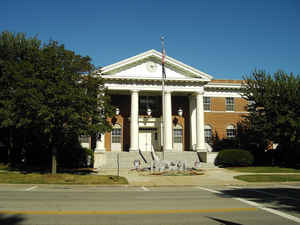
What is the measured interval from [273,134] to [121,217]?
21.0 meters

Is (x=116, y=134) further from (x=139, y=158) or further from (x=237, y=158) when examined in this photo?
(x=237, y=158)

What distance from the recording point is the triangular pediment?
2919 cm

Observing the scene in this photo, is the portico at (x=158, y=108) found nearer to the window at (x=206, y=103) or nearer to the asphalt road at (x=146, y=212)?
the window at (x=206, y=103)

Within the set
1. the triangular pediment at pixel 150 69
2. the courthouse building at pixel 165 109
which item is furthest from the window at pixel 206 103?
the triangular pediment at pixel 150 69

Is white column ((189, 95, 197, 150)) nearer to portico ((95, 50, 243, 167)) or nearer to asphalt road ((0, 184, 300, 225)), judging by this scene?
portico ((95, 50, 243, 167))

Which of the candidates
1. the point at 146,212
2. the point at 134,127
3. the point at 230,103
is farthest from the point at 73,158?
the point at 230,103

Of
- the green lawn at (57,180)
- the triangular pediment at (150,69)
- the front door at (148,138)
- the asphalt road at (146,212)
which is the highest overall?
the triangular pediment at (150,69)

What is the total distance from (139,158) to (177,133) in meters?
7.76

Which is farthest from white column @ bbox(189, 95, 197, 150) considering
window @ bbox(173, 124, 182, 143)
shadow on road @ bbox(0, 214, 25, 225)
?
shadow on road @ bbox(0, 214, 25, 225)

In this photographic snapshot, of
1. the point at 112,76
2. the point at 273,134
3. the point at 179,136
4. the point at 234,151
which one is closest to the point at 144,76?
the point at 112,76

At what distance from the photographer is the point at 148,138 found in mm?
32469

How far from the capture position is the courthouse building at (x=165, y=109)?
28953 mm

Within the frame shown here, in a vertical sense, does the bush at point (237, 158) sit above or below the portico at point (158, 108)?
below

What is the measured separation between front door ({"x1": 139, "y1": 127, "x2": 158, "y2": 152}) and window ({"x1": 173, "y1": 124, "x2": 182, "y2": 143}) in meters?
2.29
